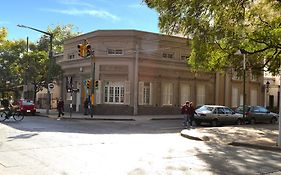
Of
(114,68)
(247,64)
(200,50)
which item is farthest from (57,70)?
(200,50)

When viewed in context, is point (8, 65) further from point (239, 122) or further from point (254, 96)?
point (239, 122)

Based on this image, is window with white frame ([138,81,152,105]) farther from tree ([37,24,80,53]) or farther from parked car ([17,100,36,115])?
tree ([37,24,80,53])

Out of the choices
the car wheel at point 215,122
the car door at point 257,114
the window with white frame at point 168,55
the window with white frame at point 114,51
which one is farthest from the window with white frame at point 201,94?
the car wheel at point 215,122

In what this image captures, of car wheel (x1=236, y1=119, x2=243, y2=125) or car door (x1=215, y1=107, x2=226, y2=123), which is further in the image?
car wheel (x1=236, y1=119, x2=243, y2=125)

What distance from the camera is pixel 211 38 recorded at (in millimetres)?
20922

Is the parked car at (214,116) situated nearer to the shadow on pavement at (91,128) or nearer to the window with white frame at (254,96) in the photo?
the shadow on pavement at (91,128)

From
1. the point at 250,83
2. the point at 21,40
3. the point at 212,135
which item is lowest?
the point at 212,135

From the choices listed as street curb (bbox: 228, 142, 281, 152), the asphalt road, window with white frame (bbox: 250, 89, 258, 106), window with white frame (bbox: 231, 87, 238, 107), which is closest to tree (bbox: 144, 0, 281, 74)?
street curb (bbox: 228, 142, 281, 152)

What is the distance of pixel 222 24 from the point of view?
2017 cm

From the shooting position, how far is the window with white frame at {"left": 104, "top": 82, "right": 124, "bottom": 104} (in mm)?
39406

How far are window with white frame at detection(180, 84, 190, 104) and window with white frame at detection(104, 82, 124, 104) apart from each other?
7.09 metres

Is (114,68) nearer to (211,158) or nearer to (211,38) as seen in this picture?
(211,38)

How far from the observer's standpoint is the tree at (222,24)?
18.9m

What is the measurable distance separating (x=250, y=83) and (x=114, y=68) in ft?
65.2
